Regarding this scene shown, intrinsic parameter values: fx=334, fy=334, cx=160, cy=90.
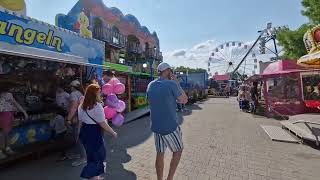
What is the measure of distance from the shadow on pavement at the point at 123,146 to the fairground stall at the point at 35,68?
5.44 feet

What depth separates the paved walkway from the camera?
6.10 meters

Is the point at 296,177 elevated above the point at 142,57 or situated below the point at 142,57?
below

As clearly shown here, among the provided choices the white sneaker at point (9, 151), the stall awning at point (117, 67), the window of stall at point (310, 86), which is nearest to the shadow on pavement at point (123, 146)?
the white sneaker at point (9, 151)

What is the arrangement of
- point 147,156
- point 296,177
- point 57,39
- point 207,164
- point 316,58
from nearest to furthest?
point 296,177
point 207,164
point 147,156
point 57,39
point 316,58

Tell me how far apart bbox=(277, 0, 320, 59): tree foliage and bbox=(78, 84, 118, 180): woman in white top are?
15.9 m

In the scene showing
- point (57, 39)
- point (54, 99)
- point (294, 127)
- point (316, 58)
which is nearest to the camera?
point (57, 39)

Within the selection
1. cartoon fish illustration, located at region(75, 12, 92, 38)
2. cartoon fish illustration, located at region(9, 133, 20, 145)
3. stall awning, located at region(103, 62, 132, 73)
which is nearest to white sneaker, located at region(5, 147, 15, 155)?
cartoon fish illustration, located at region(9, 133, 20, 145)

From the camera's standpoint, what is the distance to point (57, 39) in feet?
27.1

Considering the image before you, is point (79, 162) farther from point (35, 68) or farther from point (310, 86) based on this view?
point (310, 86)

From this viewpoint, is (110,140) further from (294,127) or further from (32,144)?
(294,127)

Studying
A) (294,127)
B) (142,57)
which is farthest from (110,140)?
(142,57)

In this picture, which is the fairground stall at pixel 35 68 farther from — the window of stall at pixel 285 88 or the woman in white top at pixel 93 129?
the window of stall at pixel 285 88

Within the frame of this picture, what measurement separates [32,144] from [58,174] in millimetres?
1934

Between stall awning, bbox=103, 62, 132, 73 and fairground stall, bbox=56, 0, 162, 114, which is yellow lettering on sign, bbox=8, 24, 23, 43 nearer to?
fairground stall, bbox=56, 0, 162, 114
